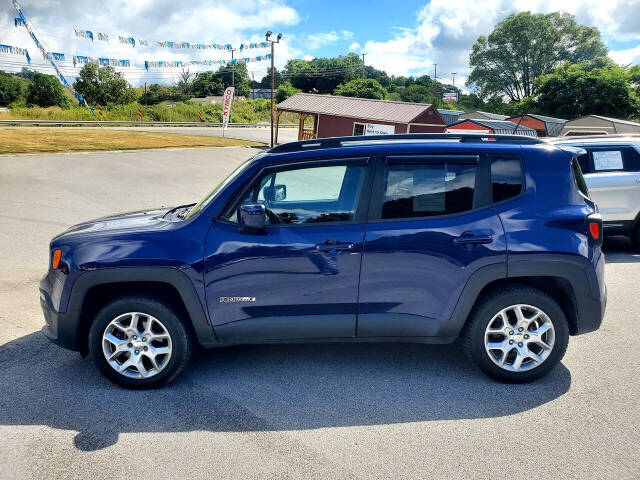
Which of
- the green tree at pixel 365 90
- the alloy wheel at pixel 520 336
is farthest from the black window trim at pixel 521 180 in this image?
the green tree at pixel 365 90

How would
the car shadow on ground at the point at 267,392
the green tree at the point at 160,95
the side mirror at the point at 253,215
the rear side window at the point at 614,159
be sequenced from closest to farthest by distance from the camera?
the car shadow on ground at the point at 267,392, the side mirror at the point at 253,215, the rear side window at the point at 614,159, the green tree at the point at 160,95

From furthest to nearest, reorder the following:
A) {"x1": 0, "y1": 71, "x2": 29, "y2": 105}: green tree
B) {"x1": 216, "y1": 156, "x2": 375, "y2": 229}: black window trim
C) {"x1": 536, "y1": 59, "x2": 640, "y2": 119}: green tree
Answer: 1. {"x1": 0, "y1": 71, "x2": 29, "y2": 105}: green tree
2. {"x1": 536, "y1": 59, "x2": 640, "y2": 119}: green tree
3. {"x1": 216, "y1": 156, "x2": 375, "y2": 229}: black window trim

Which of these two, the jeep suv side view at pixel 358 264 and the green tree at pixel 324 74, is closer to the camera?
the jeep suv side view at pixel 358 264

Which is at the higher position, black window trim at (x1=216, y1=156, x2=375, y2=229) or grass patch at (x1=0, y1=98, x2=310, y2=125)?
grass patch at (x1=0, y1=98, x2=310, y2=125)

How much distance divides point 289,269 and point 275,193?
623mm

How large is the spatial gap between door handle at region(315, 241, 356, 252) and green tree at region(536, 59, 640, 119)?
43000 mm

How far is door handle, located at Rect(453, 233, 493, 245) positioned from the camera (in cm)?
383

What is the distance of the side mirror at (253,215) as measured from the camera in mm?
3670

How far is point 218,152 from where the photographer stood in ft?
87.7

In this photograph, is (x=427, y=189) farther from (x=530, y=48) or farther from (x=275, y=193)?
(x=530, y=48)

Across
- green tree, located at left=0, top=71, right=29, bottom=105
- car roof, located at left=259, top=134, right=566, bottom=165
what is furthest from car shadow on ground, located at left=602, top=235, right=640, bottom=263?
green tree, located at left=0, top=71, right=29, bottom=105

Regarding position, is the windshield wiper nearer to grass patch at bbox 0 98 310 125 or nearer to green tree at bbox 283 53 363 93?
grass patch at bbox 0 98 310 125

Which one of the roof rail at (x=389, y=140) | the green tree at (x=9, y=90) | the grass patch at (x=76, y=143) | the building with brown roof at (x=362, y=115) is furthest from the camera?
the green tree at (x=9, y=90)

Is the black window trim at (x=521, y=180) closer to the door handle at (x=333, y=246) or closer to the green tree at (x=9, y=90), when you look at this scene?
the door handle at (x=333, y=246)
